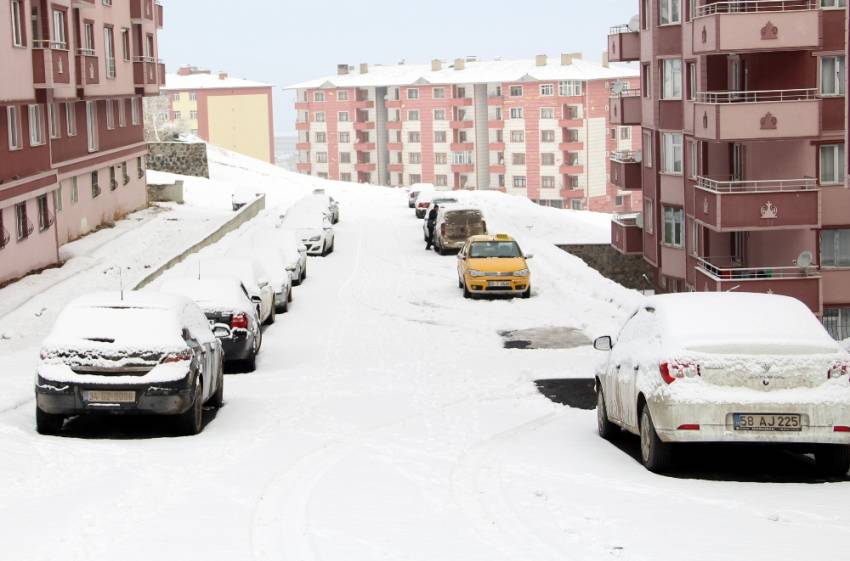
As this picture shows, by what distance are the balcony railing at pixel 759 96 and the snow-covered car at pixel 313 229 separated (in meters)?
13.2

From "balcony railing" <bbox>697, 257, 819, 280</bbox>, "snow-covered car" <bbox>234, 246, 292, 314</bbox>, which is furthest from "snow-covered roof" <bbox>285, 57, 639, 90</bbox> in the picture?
"snow-covered car" <bbox>234, 246, 292, 314</bbox>

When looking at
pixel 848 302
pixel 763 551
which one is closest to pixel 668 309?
pixel 763 551

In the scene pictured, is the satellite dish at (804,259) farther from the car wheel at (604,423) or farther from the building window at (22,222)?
the car wheel at (604,423)

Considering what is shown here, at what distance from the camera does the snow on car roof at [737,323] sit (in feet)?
33.8

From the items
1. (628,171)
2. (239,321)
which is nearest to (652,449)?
(239,321)

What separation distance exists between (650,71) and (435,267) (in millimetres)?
9353

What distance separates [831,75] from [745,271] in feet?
17.7

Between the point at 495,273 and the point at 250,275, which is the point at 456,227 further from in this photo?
the point at 250,275

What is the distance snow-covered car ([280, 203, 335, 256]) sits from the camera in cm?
4228

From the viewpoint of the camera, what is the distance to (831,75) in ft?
111

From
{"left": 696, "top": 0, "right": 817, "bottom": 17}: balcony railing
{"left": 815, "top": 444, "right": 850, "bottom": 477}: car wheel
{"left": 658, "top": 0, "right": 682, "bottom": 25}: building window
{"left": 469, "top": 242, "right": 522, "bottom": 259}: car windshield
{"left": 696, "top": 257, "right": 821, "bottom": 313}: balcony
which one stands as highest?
{"left": 658, "top": 0, "right": 682, "bottom": 25}: building window

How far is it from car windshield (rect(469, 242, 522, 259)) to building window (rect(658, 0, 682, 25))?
10.5 m

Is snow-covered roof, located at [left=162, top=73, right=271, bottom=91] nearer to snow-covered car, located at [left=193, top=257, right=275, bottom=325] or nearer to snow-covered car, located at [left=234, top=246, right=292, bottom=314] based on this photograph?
snow-covered car, located at [left=234, top=246, right=292, bottom=314]

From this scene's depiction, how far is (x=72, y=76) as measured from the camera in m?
41.8
